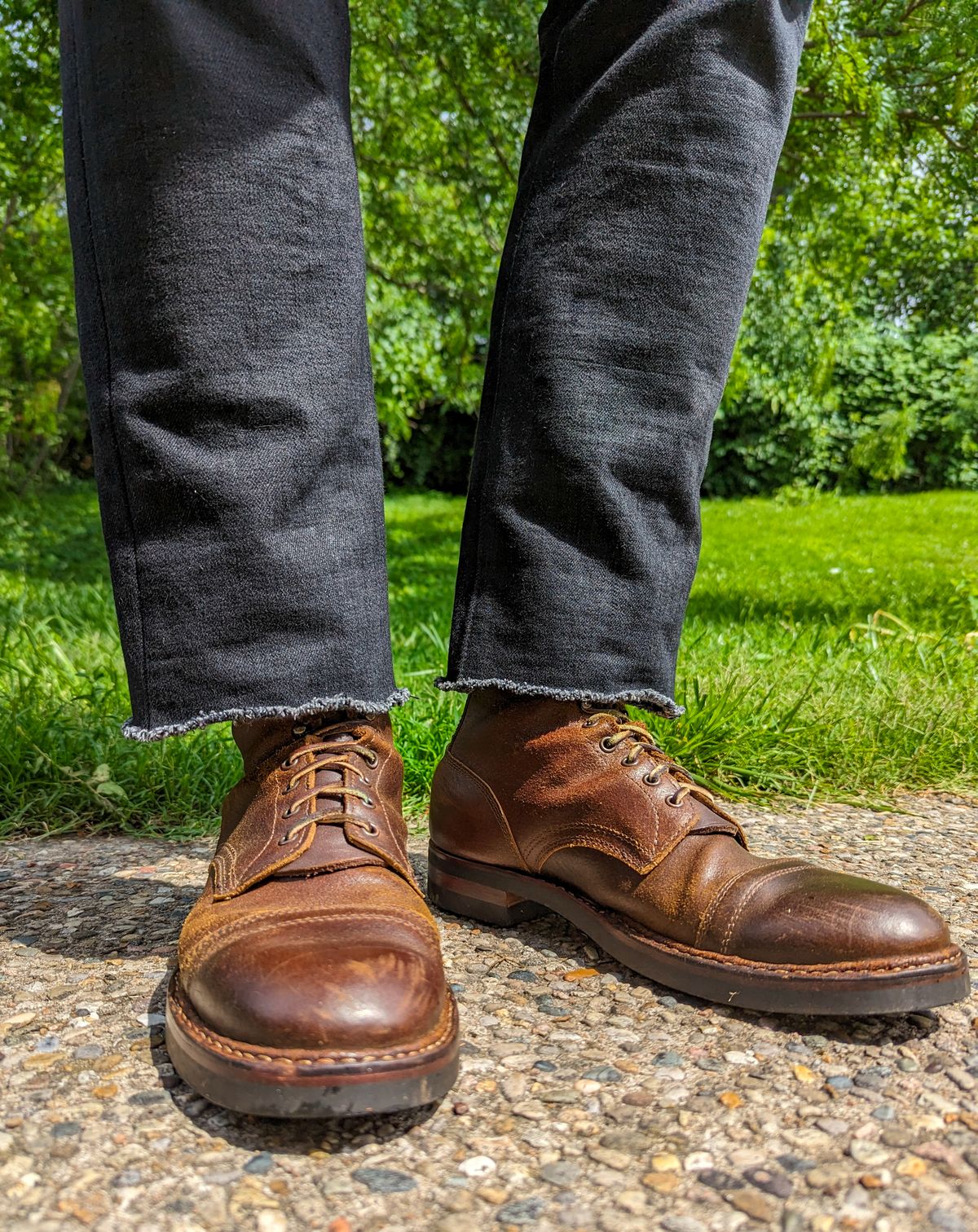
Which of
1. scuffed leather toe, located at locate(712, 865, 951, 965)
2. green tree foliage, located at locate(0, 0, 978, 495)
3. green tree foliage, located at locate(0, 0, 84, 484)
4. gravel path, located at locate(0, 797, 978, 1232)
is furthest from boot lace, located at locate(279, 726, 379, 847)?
green tree foliage, located at locate(0, 0, 84, 484)

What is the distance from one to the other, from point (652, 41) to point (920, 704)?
1740 mm

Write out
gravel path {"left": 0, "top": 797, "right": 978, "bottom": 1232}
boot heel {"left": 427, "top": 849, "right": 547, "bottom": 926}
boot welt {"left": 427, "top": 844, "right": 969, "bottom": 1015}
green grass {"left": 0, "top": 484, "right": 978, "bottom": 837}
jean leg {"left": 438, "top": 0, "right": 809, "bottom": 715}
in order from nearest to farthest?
gravel path {"left": 0, "top": 797, "right": 978, "bottom": 1232} → boot welt {"left": 427, "top": 844, "right": 969, "bottom": 1015} → jean leg {"left": 438, "top": 0, "right": 809, "bottom": 715} → boot heel {"left": 427, "top": 849, "right": 547, "bottom": 926} → green grass {"left": 0, "top": 484, "right": 978, "bottom": 837}

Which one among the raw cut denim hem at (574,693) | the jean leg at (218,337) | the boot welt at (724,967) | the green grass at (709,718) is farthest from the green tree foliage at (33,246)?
the boot welt at (724,967)

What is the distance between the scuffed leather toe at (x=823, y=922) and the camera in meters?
1.08

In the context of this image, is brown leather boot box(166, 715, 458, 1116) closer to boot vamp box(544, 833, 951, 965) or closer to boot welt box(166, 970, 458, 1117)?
boot welt box(166, 970, 458, 1117)

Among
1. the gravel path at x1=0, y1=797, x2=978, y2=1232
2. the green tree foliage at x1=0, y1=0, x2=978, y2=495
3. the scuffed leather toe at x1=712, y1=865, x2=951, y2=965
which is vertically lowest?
the gravel path at x1=0, y1=797, x2=978, y2=1232

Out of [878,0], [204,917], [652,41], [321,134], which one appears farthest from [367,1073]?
[878,0]

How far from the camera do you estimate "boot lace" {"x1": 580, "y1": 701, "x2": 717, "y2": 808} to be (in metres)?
1.29

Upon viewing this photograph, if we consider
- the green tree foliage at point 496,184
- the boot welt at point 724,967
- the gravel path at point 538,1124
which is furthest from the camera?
the green tree foliage at point 496,184

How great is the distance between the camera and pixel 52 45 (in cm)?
454

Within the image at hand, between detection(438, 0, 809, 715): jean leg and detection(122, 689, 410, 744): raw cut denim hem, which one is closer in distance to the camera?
detection(122, 689, 410, 744): raw cut denim hem

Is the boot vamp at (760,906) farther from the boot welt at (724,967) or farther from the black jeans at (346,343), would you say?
the black jeans at (346,343)

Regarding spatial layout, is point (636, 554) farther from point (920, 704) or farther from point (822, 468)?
point (822, 468)

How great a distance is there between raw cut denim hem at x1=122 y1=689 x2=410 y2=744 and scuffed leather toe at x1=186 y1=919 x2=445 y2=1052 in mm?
230
